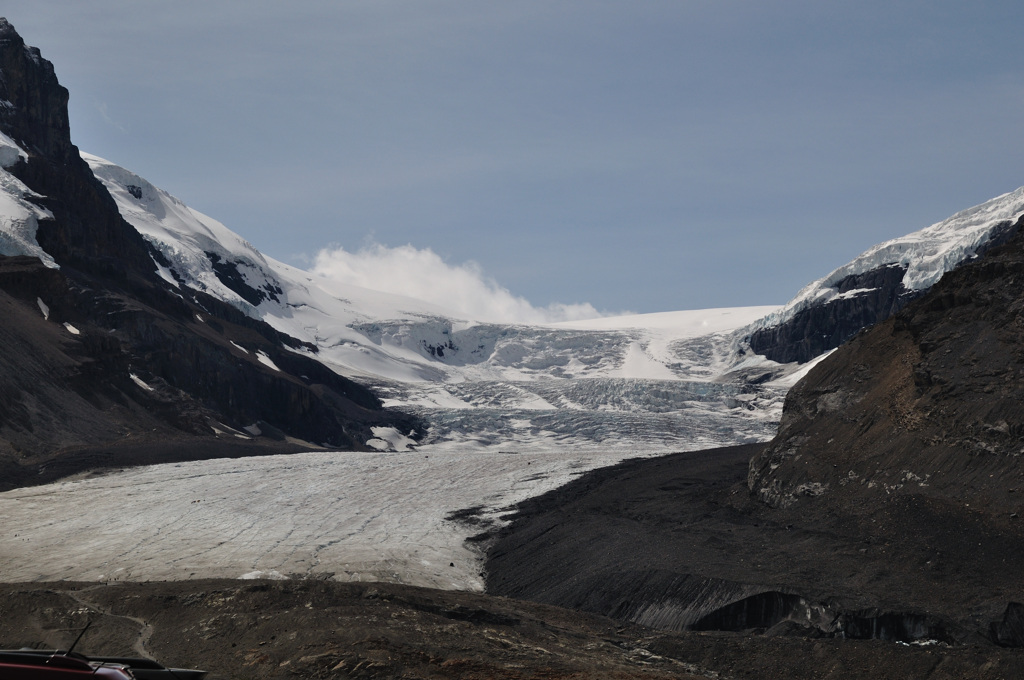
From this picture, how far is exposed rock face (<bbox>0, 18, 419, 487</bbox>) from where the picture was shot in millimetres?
53594

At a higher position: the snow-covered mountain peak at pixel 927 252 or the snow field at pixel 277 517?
the snow-covered mountain peak at pixel 927 252

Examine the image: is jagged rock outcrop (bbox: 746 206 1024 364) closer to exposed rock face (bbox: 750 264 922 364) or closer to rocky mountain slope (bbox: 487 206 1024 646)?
exposed rock face (bbox: 750 264 922 364)

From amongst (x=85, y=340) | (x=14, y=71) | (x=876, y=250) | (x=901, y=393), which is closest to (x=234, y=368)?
(x=85, y=340)

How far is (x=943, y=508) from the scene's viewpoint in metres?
21.2

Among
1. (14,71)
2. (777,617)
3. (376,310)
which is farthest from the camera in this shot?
(376,310)

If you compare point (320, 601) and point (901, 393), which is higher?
point (901, 393)

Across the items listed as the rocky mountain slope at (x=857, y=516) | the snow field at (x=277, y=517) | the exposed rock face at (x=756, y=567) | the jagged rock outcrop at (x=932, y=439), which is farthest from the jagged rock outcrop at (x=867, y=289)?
the exposed rock face at (x=756, y=567)

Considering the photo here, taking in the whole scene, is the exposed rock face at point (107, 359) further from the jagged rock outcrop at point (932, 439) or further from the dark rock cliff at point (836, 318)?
the dark rock cliff at point (836, 318)

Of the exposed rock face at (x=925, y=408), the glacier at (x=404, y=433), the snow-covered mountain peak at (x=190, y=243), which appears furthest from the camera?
the snow-covered mountain peak at (x=190, y=243)

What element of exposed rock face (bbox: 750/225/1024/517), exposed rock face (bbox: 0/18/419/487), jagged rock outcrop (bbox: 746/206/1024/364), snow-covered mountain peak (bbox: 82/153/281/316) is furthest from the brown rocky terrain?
jagged rock outcrop (bbox: 746/206/1024/364)

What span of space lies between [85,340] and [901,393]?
185 feet

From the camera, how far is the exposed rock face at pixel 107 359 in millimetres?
53594

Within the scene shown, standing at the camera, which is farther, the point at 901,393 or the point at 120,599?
the point at 901,393

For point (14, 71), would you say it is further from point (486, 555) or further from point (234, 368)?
point (486, 555)
